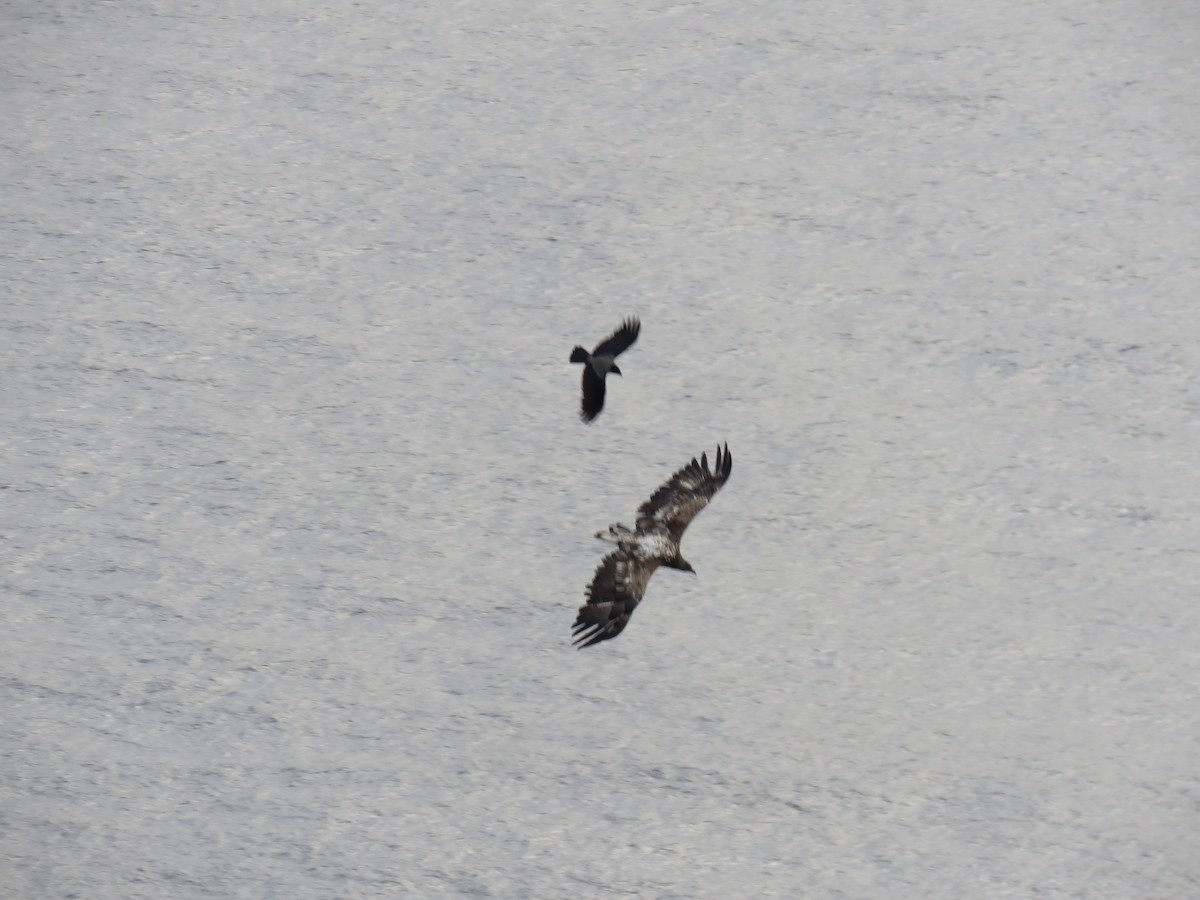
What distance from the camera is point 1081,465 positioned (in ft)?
30.6

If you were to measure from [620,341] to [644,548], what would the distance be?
176 cm

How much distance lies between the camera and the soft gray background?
839cm

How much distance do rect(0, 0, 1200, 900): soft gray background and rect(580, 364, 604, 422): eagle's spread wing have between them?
1.79 feet

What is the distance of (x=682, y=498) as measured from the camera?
7957 mm

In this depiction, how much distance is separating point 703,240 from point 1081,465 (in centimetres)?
321

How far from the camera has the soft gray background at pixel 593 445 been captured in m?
8.39

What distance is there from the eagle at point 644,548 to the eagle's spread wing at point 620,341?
3.86 ft

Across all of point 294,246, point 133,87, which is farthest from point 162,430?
point 133,87

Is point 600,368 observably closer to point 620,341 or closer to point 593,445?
point 620,341

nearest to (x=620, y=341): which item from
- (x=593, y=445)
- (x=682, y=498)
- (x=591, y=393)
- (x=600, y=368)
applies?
(x=600, y=368)

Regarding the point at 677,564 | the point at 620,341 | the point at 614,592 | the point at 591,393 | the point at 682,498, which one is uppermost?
the point at 620,341

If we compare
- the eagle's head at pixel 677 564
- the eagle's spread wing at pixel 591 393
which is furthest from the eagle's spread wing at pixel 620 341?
the eagle's head at pixel 677 564

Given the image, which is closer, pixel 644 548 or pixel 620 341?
pixel 644 548

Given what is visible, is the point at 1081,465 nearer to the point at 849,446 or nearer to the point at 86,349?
the point at 849,446
